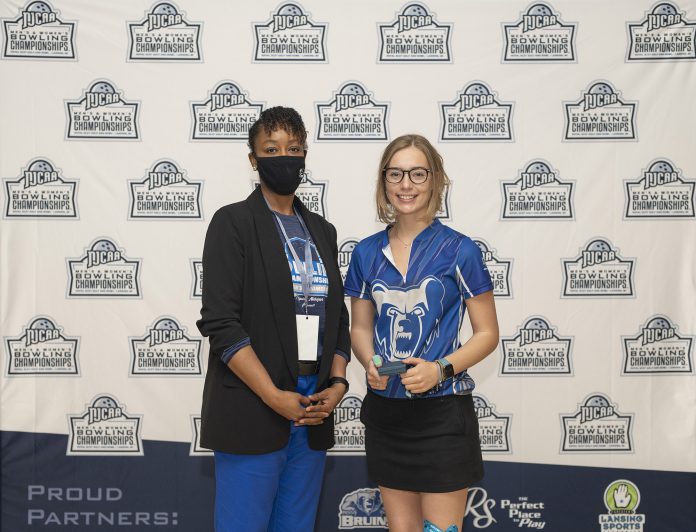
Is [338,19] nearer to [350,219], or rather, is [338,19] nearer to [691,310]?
[350,219]

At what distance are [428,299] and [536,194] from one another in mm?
1516

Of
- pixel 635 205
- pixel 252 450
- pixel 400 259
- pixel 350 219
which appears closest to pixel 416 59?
pixel 350 219

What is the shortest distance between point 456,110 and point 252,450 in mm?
1994

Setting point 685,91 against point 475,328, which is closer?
point 475,328

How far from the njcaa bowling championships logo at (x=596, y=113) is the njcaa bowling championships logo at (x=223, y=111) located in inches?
60.9

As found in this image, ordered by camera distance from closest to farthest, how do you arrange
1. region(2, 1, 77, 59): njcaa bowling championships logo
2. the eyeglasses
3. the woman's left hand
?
the woman's left hand, the eyeglasses, region(2, 1, 77, 59): njcaa bowling championships logo

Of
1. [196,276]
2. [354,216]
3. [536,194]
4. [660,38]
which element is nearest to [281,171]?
[354,216]

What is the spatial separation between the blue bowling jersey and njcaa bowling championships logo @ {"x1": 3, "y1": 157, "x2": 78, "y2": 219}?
1905mm

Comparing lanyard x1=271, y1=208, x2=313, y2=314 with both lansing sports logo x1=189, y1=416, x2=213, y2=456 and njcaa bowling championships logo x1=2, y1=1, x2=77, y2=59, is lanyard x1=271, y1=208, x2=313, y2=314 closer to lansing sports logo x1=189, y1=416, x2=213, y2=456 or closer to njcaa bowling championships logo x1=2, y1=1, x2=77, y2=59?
lansing sports logo x1=189, y1=416, x2=213, y2=456

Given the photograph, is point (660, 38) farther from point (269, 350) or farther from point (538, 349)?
point (269, 350)

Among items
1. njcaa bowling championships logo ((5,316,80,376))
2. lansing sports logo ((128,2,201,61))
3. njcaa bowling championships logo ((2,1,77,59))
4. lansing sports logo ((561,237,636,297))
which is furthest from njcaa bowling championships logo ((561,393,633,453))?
njcaa bowling championships logo ((2,1,77,59))

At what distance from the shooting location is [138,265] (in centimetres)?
300

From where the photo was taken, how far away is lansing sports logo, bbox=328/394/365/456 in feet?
10.0

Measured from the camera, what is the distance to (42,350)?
117 inches
